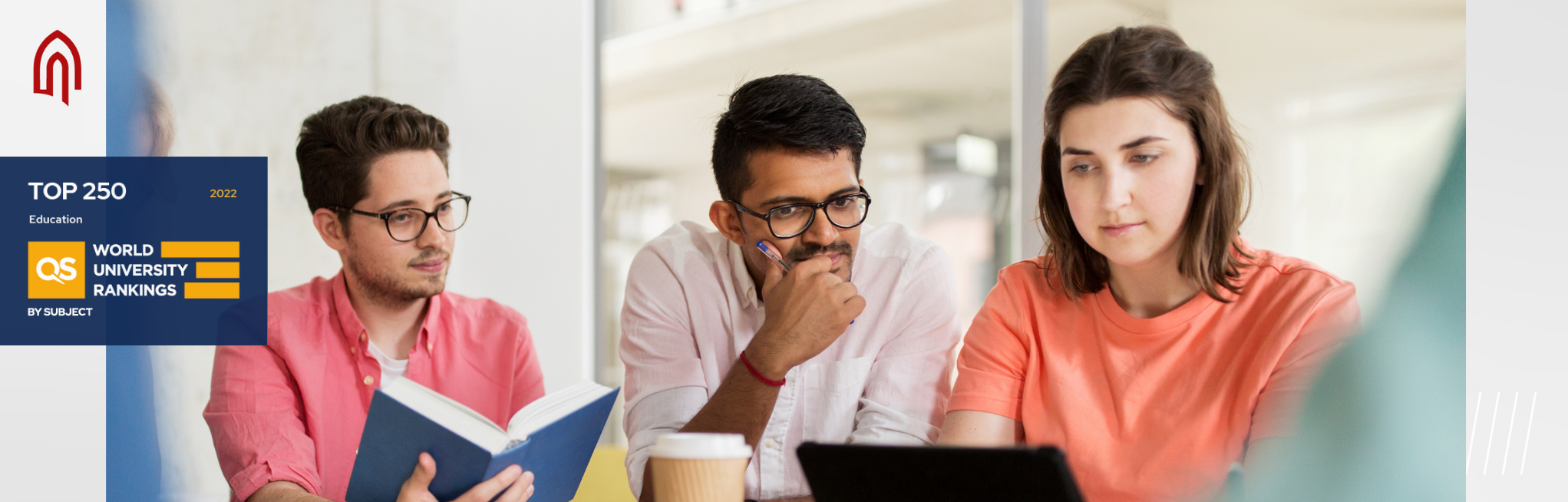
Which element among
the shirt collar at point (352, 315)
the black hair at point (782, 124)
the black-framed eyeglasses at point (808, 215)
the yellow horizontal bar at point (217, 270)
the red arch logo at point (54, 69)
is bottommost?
the shirt collar at point (352, 315)

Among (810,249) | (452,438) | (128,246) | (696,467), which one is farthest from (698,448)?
(128,246)

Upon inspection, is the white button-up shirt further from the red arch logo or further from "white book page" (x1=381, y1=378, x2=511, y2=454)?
the red arch logo

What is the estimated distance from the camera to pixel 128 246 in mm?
2535

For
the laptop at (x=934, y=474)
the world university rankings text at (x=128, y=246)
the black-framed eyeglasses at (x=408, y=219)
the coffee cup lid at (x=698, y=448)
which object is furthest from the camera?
the world university rankings text at (x=128, y=246)

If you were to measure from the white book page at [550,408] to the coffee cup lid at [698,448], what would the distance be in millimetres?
297

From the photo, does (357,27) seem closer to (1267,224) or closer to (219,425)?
(219,425)

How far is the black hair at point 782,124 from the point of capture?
1.75 metres

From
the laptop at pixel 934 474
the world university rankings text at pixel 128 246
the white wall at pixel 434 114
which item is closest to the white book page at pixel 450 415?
the laptop at pixel 934 474

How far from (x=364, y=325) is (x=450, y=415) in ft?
3.36

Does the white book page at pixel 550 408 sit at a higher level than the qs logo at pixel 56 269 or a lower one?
lower

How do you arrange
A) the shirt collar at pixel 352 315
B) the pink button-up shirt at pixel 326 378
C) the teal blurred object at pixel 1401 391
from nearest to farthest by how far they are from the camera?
the teal blurred object at pixel 1401 391, the pink button-up shirt at pixel 326 378, the shirt collar at pixel 352 315
